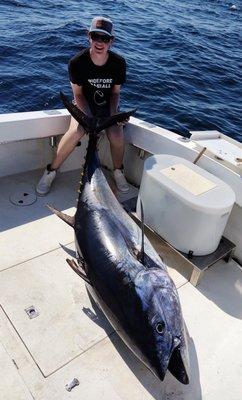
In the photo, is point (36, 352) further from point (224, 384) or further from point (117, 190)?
point (117, 190)

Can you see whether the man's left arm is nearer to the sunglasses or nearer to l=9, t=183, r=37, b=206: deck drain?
the sunglasses

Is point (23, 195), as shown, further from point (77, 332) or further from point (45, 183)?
point (77, 332)

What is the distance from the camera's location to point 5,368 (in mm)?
2184

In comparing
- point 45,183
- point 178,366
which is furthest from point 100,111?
point 178,366

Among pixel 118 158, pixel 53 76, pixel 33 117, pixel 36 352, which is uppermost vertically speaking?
pixel 33 117

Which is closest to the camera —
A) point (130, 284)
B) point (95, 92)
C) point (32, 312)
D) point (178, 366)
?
point (178, 366)

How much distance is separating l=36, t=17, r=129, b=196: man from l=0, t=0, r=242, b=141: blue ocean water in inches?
148

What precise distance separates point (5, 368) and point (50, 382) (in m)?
0.28

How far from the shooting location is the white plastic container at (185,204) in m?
2.77

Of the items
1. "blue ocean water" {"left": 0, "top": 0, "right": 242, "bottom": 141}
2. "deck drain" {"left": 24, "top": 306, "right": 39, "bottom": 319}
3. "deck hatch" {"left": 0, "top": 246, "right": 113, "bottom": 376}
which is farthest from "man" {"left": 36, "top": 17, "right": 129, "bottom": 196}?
"blue ocean water" {"left": 0, "top": 0, "right": 242, "bottom": 141}

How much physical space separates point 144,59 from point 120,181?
7.95 metres

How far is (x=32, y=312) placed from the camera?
8.29 feet

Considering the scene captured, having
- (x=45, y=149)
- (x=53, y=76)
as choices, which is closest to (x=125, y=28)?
(x=53, y=76)

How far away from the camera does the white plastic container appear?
2.77m
